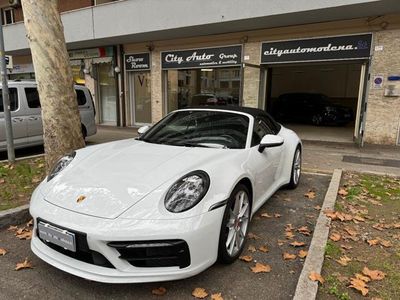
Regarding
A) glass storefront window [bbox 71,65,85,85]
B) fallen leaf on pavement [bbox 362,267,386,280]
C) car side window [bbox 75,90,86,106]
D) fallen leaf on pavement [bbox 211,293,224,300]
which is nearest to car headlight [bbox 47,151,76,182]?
fallen leaf on pavement [bbox 211,293,224,300]

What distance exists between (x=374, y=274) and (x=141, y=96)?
41.5 ft

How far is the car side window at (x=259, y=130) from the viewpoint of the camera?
11.9 ft

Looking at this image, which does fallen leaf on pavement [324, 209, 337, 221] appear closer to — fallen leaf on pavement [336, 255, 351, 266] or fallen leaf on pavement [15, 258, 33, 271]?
fallen leaf on pavement [336, 255, 351, 266]

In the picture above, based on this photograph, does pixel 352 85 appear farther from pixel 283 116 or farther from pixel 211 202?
pixel 211 202

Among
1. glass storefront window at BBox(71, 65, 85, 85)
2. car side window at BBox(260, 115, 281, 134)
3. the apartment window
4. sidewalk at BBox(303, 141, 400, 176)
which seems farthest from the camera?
the apartment window

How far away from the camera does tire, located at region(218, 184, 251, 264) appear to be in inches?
103

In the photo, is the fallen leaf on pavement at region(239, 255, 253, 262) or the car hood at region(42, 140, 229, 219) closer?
the car hood at region(42, 140, 229, 219)

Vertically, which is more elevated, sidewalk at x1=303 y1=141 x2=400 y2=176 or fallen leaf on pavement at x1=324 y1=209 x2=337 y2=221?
fallen leaf on pavement at x1=324 y1=209 x2=337 y2=221

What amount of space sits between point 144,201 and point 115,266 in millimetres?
482

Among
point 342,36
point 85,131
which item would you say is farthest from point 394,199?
point 85,131

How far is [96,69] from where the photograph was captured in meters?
15.1

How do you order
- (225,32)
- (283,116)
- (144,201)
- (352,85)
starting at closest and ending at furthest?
(144,201) → (225,32) → (283,116) → (352,85)

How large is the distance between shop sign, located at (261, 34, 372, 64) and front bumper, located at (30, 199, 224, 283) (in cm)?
881

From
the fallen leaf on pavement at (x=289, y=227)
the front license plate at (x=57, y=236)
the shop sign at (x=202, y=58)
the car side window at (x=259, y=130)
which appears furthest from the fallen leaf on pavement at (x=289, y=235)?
the shop sign at (x=202, y=58)
